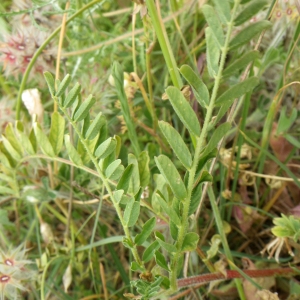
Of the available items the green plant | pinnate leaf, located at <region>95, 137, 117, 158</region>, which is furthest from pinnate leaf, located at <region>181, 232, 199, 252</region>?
pinnate leaf, located at <region>95, 137, 117, 158</region>

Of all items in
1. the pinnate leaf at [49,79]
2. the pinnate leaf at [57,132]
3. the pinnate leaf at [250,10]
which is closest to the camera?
the pinnate leaf at [250,10]

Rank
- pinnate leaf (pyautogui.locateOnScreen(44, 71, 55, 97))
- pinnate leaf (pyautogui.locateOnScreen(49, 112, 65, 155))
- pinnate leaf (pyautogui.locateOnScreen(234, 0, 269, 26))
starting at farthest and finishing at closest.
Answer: pinnate leaf (pyautogui.locateOnScreen(49, 112, 65, 155))
pinnate leaf (pyautogui.locateOnScreen(44, 71, 55, 97))
pinnate leaf (pyautogui.locateOnScreen(234, 0, 269, 26))

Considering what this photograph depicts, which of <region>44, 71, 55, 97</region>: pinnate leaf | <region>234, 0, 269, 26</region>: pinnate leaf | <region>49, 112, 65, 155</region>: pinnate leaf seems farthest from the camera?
<region>49, 112, 65, 155</region>: pinnate leaf

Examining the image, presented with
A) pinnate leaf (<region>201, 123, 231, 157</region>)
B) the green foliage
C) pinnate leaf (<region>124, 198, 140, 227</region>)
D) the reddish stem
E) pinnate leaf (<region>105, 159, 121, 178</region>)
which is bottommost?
the reddish stem

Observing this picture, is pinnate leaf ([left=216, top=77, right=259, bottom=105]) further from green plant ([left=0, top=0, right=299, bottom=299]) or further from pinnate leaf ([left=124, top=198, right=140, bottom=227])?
pinnate leaf ([left=124, top=198, right=140, bottom=227])

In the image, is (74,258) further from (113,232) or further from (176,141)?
(176,141)

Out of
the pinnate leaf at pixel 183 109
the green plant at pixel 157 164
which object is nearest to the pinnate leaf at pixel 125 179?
the green plant at pixel 157 164

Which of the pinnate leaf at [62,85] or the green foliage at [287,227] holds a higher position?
the pinnate leaf at [62,85]

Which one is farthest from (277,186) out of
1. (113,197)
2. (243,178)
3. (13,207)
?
(13,207)

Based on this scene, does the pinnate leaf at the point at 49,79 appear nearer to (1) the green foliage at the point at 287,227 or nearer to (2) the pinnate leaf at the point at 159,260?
(2) the pinnate leaf at the point at 159,260

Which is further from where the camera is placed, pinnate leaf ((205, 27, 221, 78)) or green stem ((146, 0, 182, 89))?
green stem ((146, 0, 182, 89))

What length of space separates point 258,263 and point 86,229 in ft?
0.94

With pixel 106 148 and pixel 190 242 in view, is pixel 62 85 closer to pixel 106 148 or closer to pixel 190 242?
pixel 106 148

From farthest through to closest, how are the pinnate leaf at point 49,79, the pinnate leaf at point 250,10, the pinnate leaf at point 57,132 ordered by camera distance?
the pinnate leaf at point 57,132 < the pinnate leaf at point 49,79 < the pinnate leaf at point 250,10
